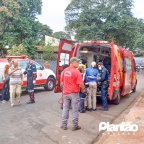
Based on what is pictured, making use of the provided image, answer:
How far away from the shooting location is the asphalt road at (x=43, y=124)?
6551 millimetres

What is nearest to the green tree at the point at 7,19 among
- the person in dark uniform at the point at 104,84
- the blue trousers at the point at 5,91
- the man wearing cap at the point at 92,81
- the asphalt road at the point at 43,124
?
the blue trousers at the point at 5,91

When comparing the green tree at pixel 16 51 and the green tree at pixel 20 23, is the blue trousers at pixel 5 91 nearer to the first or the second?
the green tree at pixel 16 51

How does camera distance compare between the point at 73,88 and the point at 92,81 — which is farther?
the point at 92,81

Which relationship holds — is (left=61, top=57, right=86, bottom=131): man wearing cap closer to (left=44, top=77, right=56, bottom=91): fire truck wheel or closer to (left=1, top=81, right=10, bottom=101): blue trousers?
(left=1, top=81, right=10, bottom=101): blue trousers

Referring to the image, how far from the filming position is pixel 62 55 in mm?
11000

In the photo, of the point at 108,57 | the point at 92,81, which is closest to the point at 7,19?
the point at 108,57

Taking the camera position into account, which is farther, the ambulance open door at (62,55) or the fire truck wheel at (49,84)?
the fire truck wheel at (49,84)

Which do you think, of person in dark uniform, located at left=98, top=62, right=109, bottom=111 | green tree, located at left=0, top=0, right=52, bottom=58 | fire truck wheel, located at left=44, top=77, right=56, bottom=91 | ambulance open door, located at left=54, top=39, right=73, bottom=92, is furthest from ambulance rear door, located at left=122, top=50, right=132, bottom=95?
green tree, located at left=0, top=0, right=52, bottom=58

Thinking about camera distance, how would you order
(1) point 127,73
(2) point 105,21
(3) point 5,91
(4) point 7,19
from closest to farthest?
(3) point 5,91 → (1) point 127,73 → (4) point 7,19 → (2) point 105,21

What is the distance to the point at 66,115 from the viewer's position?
7426mm

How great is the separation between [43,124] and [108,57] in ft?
17.5

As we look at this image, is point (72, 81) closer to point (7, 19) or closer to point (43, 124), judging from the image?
point (43, 124)

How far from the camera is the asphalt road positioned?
655 cm

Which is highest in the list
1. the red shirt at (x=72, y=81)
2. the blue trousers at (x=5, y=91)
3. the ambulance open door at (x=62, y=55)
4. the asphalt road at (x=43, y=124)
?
the ambulance open door at (x=62, y=55)
